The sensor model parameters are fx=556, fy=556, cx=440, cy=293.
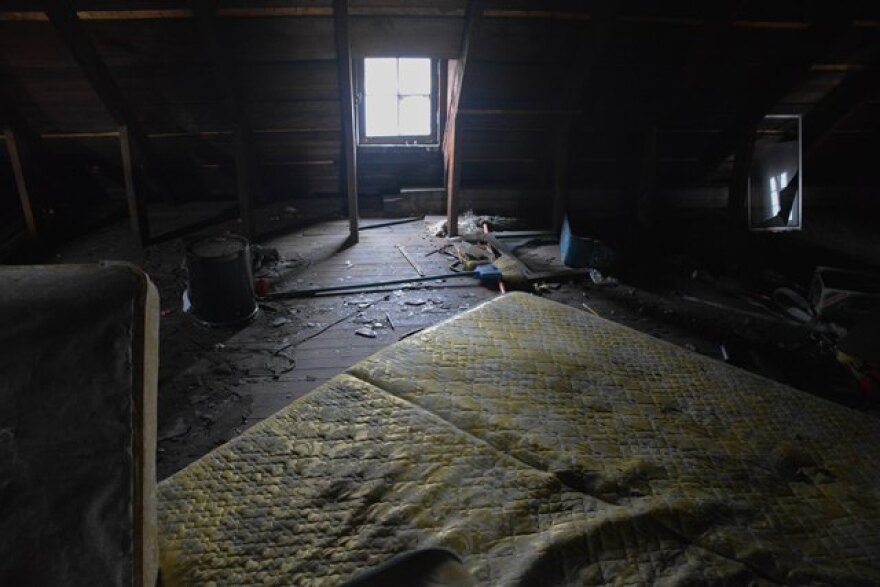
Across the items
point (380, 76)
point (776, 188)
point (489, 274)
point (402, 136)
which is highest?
point (380, 76)

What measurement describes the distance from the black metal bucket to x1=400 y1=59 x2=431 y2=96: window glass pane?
2453 mm

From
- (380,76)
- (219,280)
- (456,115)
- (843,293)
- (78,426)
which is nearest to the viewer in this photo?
(78,426)

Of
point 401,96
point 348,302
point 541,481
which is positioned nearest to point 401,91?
point 401,96

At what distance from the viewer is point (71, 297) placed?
27.3 inches

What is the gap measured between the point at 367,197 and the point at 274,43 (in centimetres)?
197

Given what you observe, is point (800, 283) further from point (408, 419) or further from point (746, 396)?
point (408, 419)

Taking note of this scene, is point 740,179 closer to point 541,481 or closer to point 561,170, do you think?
point 561,170

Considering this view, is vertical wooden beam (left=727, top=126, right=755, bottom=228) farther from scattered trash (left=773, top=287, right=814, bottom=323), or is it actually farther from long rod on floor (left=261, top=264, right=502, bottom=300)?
long rod on floor (left=261, top=264, right=502, bottom=300)

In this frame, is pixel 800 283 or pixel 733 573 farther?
pixel 800 283

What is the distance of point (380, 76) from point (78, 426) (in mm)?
4737

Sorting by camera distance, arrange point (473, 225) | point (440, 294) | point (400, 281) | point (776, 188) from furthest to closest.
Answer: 1. point (776, 188)
2. point (473, 225)
3. point (400, 281)
4. point (440, 294)

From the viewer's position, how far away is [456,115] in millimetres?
4473

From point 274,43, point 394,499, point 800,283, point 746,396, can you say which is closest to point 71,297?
point 394,499

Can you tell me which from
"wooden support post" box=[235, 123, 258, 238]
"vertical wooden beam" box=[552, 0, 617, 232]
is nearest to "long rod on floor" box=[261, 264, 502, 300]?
"wooden support post" box=[235, 123, 258, 238]
